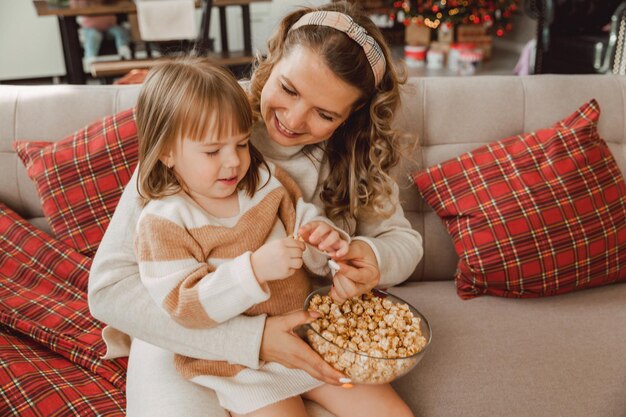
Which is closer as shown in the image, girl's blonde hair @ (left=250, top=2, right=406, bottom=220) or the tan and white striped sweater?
the tan and white striped sweater

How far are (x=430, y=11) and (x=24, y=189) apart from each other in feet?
16.8

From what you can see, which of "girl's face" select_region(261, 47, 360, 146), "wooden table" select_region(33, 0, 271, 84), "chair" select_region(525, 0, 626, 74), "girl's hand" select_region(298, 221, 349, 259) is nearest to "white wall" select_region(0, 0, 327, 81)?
"wooden table" select_region(33, 0, 271, 84)

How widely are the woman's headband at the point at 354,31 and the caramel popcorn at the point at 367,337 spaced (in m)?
0.50

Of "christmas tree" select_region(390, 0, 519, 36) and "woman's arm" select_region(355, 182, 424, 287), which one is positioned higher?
"christmas tree" select_region(390, 0, 519, 36)

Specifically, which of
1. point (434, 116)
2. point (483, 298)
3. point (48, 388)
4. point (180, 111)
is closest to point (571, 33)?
point (434, 116)

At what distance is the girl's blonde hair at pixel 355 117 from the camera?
3.92 ft

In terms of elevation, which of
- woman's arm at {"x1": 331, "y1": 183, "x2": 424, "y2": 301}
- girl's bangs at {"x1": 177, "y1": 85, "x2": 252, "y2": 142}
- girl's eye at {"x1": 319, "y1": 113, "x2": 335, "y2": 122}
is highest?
girl's bangs at {"x1": 177, "y1": 85, "x2": 252, "y2": 142}

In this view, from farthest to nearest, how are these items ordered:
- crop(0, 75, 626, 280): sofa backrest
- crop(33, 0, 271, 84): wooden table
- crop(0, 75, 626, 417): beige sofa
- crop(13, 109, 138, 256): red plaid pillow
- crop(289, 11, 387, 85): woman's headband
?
1. crop(33, 0, 271, 84): wooden table
2. crop(0, 75, 626, 280): sofa backrest
3. crop(13, 109, 138, 256): red plaid pillow
4. crop(0, 75, 626, 417): beige sofa
5. crop(289, 11, 387, 85): woman's headband

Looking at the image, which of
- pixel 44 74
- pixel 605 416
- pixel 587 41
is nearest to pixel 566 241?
pixel 605 416

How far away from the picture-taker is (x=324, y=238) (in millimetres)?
1088

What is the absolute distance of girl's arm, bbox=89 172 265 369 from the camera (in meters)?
1.11

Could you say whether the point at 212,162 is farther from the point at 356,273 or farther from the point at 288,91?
the point at 356,273

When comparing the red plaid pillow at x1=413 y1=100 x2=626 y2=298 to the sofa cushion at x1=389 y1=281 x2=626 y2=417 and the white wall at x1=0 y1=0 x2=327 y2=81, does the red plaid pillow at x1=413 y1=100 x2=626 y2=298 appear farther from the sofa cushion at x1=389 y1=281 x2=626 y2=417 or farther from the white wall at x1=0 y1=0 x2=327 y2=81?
the white wall at x1=0 y1=0 x2=327 y2=81

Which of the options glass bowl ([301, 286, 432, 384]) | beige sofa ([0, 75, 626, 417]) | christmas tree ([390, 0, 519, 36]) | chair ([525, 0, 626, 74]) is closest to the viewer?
glass bowl ([301, 286, 432, 384])
